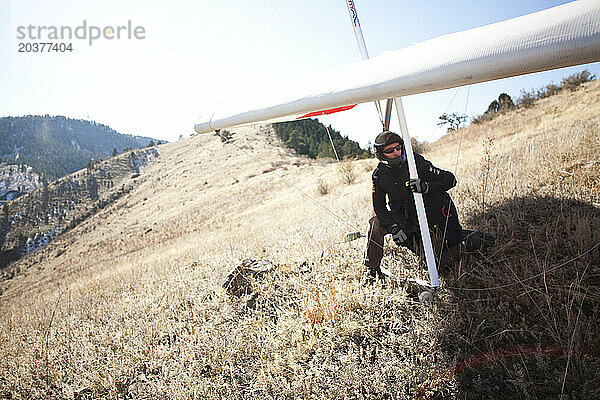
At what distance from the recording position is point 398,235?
9.80ft

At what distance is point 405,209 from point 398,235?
52 cm

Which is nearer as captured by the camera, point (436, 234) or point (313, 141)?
point (436, 234)

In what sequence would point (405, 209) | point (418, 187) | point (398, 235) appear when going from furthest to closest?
point (405, 209) < point (398, 235) < point (418, 187)

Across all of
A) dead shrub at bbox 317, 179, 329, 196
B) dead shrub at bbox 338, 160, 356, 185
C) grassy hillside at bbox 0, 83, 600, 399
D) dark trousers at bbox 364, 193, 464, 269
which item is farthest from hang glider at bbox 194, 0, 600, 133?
dead shrub at bbox 338, 160, 356, 185

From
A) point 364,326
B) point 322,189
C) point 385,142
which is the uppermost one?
point 385,142

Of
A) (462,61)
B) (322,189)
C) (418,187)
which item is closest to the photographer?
(462,61)

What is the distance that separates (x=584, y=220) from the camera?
276 cm

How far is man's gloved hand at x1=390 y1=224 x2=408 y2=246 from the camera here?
297 centimetres

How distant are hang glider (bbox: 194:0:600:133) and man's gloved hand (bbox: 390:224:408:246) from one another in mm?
A: 1468

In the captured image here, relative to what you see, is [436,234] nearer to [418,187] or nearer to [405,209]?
[405,209]

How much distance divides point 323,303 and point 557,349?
1.74 m

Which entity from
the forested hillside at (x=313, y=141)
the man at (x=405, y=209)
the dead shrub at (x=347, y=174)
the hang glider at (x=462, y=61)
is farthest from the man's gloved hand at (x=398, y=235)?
the forested hillside at (x=313, y=141)

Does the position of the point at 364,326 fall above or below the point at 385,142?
below

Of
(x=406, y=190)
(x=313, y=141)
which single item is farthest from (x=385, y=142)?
(x=313, y=141)
